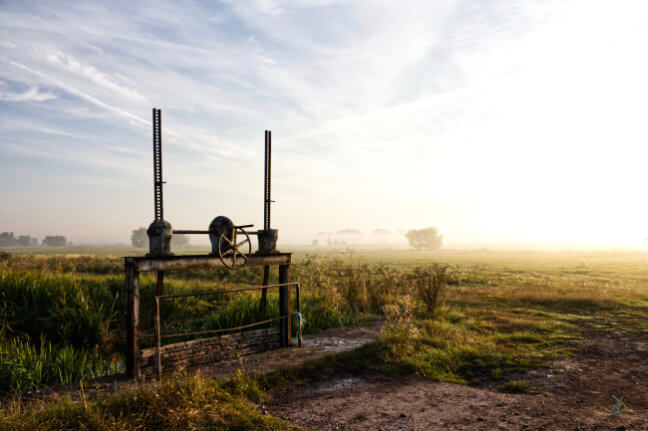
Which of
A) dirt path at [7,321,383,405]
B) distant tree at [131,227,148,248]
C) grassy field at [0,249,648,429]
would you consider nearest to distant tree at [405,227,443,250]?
distant tree at [131,227,148,248]

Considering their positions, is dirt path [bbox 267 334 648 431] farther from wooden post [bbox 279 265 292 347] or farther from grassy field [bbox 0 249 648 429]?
wooden post [bbox 279 265 292 347]

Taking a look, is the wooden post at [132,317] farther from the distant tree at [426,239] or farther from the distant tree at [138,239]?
the distant tree at [138,239]

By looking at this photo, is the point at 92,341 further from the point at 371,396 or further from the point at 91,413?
the point at 371,396

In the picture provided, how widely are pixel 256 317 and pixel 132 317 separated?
3.79 metres

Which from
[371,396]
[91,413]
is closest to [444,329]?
[371,396]

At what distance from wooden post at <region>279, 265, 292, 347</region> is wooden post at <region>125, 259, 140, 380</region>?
122 inches

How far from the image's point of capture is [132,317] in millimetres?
6145

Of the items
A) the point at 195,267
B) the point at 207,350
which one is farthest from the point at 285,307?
the point at 195,267

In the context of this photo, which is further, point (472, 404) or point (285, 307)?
point (285, 307)

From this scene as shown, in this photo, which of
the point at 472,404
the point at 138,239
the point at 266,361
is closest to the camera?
the point at 472,404

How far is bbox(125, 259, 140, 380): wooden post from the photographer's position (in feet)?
20.1

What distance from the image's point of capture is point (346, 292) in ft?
45.2

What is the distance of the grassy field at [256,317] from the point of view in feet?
16.3

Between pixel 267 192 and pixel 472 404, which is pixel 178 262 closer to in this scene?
pixel 267 192
